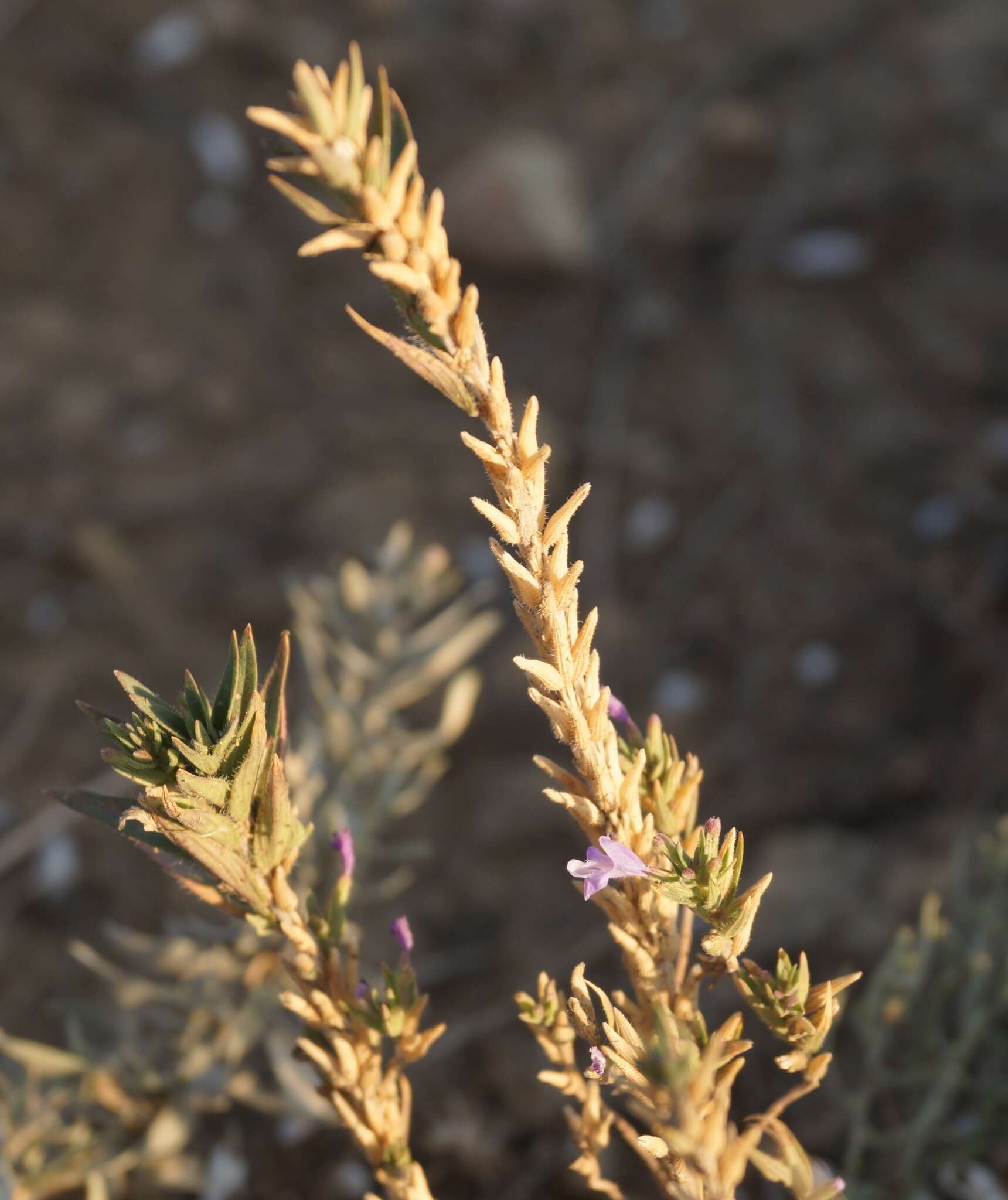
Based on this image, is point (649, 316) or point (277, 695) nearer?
point (277, 695)

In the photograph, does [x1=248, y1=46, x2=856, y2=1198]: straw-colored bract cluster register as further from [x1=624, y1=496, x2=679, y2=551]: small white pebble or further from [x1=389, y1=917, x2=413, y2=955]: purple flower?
[x1=624, y1=496, x2=679, y2=551]: small white pebble

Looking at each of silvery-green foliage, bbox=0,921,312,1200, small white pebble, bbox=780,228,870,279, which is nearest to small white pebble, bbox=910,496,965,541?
small white pebble, bbox=780,228,870,279

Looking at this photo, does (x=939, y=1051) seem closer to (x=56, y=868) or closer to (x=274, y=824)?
(x=274, y=824)

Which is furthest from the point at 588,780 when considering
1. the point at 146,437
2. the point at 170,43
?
the point at 170,43

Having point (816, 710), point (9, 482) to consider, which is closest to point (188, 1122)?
point (816, 710)

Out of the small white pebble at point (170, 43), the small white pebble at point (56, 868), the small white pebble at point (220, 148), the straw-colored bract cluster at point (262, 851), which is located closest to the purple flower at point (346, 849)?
the straw-colored bract cluster at point (262, 851)
